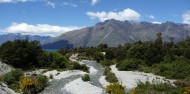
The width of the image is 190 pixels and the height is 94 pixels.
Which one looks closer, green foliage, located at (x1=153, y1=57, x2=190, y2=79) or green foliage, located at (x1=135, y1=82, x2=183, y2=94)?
green foliage, located at (x1=135, y1=82, x2=183, y2=94)

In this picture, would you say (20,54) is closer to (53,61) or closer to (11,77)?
(53,61)

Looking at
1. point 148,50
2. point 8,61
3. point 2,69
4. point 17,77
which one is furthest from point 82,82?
point 148,50

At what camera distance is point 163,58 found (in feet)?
328

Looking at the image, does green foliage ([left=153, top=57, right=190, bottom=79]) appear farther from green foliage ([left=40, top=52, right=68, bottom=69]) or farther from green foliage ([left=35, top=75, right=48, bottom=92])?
green foliage ([left=35, top=75, right=48, bottom=92])

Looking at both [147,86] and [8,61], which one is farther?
[8,61]

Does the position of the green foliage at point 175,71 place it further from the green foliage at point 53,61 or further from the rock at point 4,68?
the rock at point 4,68

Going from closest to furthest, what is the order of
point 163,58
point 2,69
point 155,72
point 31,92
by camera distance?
point 31,92 → point 2,69 → point 155,72 → point 163,58

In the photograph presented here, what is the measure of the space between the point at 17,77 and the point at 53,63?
919 inches

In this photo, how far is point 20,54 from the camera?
8931 centimetres

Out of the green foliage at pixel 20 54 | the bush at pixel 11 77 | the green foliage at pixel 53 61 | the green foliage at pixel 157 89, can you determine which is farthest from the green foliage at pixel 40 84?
the green foliage at pixel 53 61

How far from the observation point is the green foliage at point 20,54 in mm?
87812

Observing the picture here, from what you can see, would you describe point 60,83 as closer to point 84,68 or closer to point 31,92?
point 31,92

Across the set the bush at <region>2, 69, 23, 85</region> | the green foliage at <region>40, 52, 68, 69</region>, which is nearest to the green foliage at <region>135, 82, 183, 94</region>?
the bush at <region>2, 69, 23, 85</region>

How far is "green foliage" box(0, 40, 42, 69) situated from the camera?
288 feet
